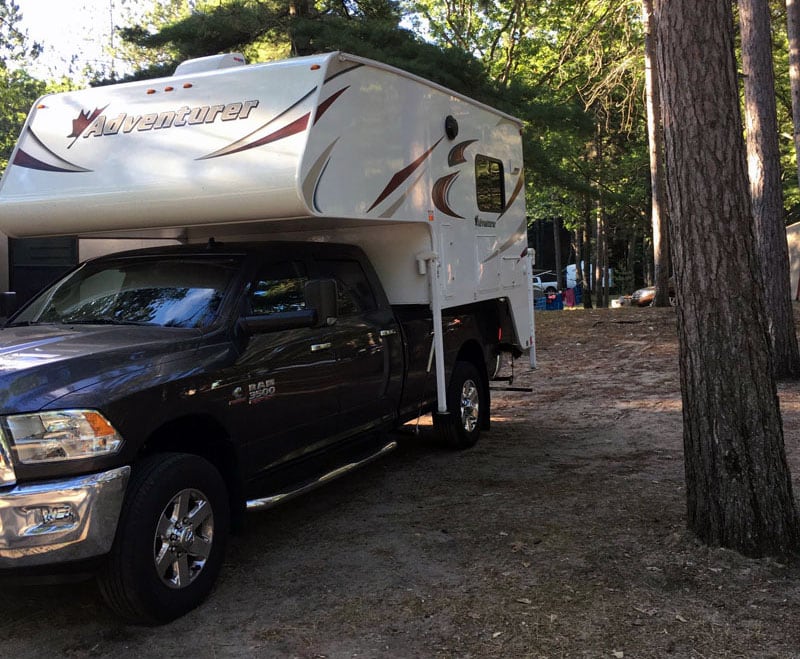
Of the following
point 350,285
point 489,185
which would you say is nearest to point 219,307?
point 350,285

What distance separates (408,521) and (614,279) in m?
42.1

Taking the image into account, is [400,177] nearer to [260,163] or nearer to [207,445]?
[260,163]

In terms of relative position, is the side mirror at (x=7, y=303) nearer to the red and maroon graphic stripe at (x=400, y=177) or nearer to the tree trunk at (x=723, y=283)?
the red and maroon graphic stripe at (x=400, y=177)

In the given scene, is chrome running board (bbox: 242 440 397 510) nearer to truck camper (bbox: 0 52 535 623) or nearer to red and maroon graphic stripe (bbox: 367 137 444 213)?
truck camper (bbox: 0 52 535 623)

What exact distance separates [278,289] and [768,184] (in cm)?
712

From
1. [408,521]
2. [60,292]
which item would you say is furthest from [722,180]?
[60,292]

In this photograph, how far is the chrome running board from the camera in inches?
175

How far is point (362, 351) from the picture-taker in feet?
18.0

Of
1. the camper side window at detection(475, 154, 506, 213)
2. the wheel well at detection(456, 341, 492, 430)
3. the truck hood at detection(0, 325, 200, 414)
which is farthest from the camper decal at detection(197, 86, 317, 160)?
the wheel well at detection(456, 341, 492, 430)

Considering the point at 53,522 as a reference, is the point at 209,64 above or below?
above

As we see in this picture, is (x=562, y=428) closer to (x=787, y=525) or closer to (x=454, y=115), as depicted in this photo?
(x=454, y=115)

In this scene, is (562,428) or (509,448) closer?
(509,448)

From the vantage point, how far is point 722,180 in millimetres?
4184

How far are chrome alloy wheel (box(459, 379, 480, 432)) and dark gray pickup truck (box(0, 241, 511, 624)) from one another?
31.3 inches
